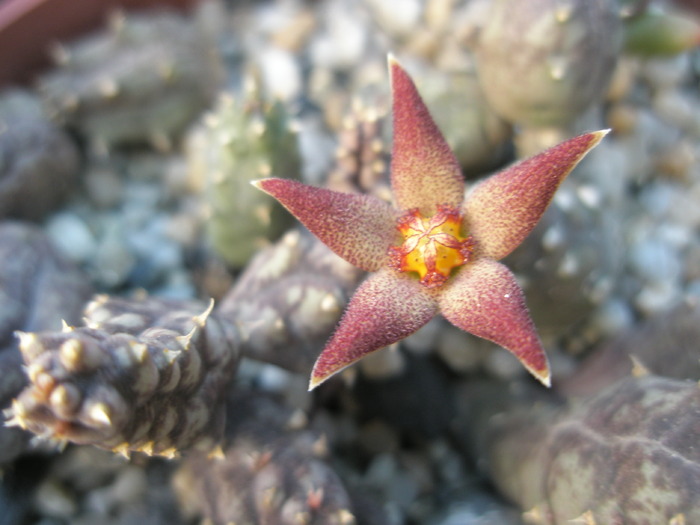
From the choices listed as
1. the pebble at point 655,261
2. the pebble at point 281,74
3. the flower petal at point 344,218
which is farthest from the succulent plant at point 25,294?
the pebble at point 655,261

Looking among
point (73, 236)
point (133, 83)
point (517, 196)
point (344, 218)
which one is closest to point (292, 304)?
point (344, 218)

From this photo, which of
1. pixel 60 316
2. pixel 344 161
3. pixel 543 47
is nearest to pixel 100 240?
pixel 60 316

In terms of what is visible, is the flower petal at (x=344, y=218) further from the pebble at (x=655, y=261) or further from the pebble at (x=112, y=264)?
the pebble at (x=655, y=261)

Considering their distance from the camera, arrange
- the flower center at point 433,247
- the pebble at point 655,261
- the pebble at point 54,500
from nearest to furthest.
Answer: the flower center at point 433,247 < the pebble at point 54,500 < the pebble at point 655,261

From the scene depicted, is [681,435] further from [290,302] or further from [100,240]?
[100,240]

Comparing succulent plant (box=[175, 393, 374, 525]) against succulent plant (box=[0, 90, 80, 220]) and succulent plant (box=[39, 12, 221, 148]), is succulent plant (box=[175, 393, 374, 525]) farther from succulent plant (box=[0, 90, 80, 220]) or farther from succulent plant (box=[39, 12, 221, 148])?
succulent plant (box=[39, 12, 221, 148])
